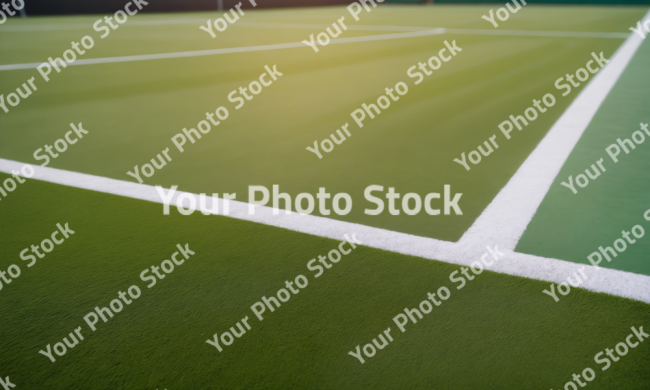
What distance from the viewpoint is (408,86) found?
6.36 metres

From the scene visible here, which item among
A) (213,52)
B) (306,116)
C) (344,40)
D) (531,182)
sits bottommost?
(344,40)

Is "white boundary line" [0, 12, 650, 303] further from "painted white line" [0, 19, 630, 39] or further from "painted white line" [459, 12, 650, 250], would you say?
"painted white line" [0, 19, 630, 39]

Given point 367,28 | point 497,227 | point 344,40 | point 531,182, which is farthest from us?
point 367,28

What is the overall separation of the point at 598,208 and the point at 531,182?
47 centimetres

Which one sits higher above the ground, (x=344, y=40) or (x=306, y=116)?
(x=306, y=116)

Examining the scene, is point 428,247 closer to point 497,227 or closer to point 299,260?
point 497,227

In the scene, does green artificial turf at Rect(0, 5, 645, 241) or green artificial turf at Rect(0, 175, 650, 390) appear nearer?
green artificial turf at Rect(0, 175, 650, 390)

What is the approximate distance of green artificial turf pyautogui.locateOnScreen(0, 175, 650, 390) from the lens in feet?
5.95

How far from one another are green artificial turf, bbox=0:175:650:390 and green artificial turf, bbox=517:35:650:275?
384mm

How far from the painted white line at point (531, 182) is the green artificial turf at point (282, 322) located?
44 centimetres

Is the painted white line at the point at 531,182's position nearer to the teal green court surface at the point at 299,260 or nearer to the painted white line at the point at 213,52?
the teal green court surface at the point at 299,260

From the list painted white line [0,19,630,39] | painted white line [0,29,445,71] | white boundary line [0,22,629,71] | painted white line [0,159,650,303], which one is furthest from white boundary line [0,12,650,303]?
painted white line [0,19,630,39]

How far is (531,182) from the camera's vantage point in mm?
3443

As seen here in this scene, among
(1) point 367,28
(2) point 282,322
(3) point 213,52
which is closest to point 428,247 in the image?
(2) point 282,322
